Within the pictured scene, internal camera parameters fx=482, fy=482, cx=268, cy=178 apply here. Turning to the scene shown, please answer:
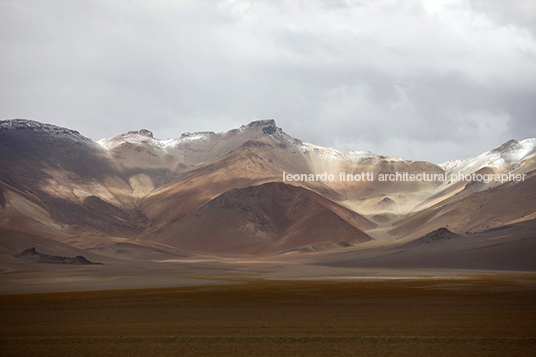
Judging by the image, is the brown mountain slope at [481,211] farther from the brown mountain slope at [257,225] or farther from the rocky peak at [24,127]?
the rocky peak at [24,127]

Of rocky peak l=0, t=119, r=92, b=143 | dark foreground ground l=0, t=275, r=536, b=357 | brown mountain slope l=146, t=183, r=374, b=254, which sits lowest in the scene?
Result: dark foreground ground l=0, t=275, r=536, b=357

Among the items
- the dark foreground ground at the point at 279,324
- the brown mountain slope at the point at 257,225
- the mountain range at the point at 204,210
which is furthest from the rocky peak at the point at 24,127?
the dark foreground ground at the point at 279,324

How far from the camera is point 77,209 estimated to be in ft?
491

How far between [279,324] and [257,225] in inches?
5012

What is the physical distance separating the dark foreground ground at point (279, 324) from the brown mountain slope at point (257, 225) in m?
98.8

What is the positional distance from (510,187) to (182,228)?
9611 cm

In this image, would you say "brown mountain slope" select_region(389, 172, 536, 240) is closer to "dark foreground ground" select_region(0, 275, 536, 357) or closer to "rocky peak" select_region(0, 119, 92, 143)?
"dark foreground ground" select_region(0, 275, 536, 357)

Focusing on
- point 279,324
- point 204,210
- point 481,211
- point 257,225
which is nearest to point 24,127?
point 204,210

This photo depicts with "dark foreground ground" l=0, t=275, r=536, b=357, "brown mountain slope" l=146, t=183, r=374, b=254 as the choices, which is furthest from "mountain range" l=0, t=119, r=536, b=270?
"dark foreground ground" l=0, t=275, r=536, b=357

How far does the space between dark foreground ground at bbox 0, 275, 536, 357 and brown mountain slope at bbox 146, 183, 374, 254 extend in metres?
98.8

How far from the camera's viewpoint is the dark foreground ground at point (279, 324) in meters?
17.2

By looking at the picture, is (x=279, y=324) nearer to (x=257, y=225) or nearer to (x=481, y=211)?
(x=481, y=211)

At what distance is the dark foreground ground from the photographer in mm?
17250

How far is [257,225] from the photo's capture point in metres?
149
